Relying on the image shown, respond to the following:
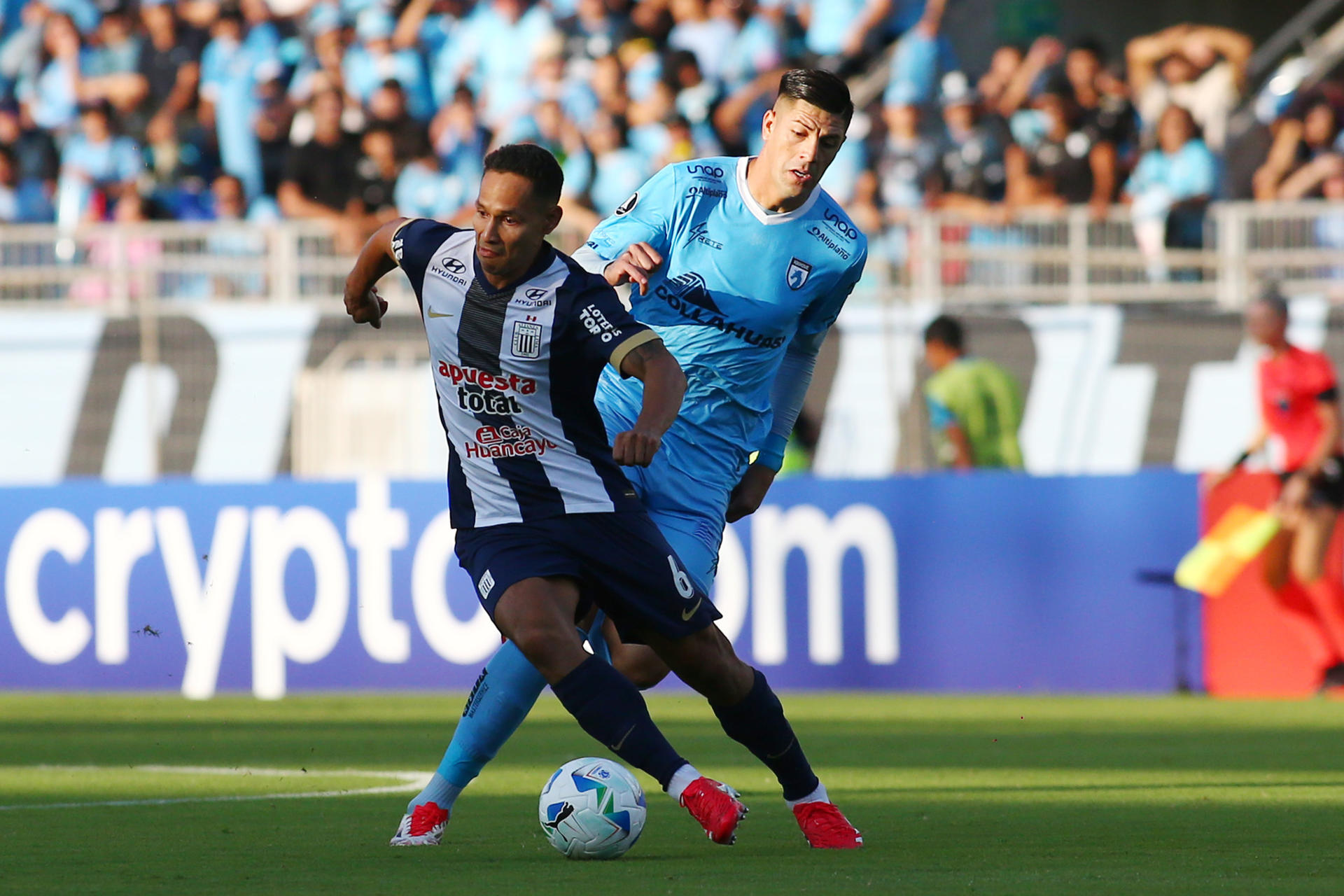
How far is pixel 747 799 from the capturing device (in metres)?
7.38

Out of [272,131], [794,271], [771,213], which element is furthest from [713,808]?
[272,131]

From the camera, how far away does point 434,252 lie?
574cm

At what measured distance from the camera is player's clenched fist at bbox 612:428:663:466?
202 inches

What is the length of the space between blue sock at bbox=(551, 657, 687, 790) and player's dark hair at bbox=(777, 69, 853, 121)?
177cm

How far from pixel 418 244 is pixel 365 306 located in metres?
0.34

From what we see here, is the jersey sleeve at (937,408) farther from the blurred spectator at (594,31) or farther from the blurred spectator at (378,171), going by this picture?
the blurred spectator at (594,31)

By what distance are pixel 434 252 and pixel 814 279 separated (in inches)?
49.7

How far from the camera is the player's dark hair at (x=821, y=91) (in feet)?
20.4

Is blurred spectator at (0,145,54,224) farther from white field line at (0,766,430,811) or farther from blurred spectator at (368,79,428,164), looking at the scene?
white field line at (0,766,430,811)

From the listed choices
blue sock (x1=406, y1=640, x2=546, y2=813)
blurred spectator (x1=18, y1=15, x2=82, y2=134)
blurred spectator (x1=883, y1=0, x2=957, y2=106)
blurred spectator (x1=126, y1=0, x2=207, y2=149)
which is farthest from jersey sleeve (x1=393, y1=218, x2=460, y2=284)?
blurred spectator (x1=18, y1=15, x2=82, y2=134)

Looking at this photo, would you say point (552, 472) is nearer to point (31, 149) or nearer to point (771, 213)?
point (771, 213)

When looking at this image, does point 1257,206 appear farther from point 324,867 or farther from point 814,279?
point 324,867

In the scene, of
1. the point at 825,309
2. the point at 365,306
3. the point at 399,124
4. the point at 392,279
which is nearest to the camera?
the point at 365,306

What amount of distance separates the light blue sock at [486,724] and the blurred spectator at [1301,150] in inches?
447
